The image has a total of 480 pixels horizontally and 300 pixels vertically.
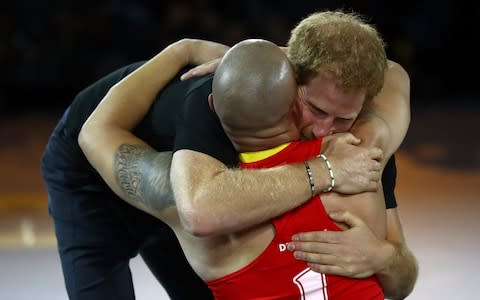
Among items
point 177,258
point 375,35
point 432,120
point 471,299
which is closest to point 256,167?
point 375,35

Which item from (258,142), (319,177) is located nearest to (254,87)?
(258,142)

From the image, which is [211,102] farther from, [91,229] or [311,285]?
[91,229]

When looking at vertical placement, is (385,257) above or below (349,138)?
below

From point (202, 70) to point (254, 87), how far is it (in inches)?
20.2

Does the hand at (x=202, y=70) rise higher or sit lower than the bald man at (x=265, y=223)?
higher

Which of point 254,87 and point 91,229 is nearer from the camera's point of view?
point 254,87

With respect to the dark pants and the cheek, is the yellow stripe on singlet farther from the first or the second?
the dark pants

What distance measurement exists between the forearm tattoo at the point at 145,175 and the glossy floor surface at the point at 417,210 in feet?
4.85

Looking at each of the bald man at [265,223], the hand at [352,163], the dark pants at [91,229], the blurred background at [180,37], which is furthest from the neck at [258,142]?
the blurred background at [180,37]

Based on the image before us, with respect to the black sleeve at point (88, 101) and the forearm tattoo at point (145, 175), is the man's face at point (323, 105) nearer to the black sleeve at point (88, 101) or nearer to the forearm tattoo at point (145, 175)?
the forearm tattoo at point (145, 175)

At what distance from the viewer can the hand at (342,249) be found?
1929mm

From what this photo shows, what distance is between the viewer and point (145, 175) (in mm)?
2176

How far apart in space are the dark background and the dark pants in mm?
4503

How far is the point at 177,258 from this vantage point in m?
2.71
